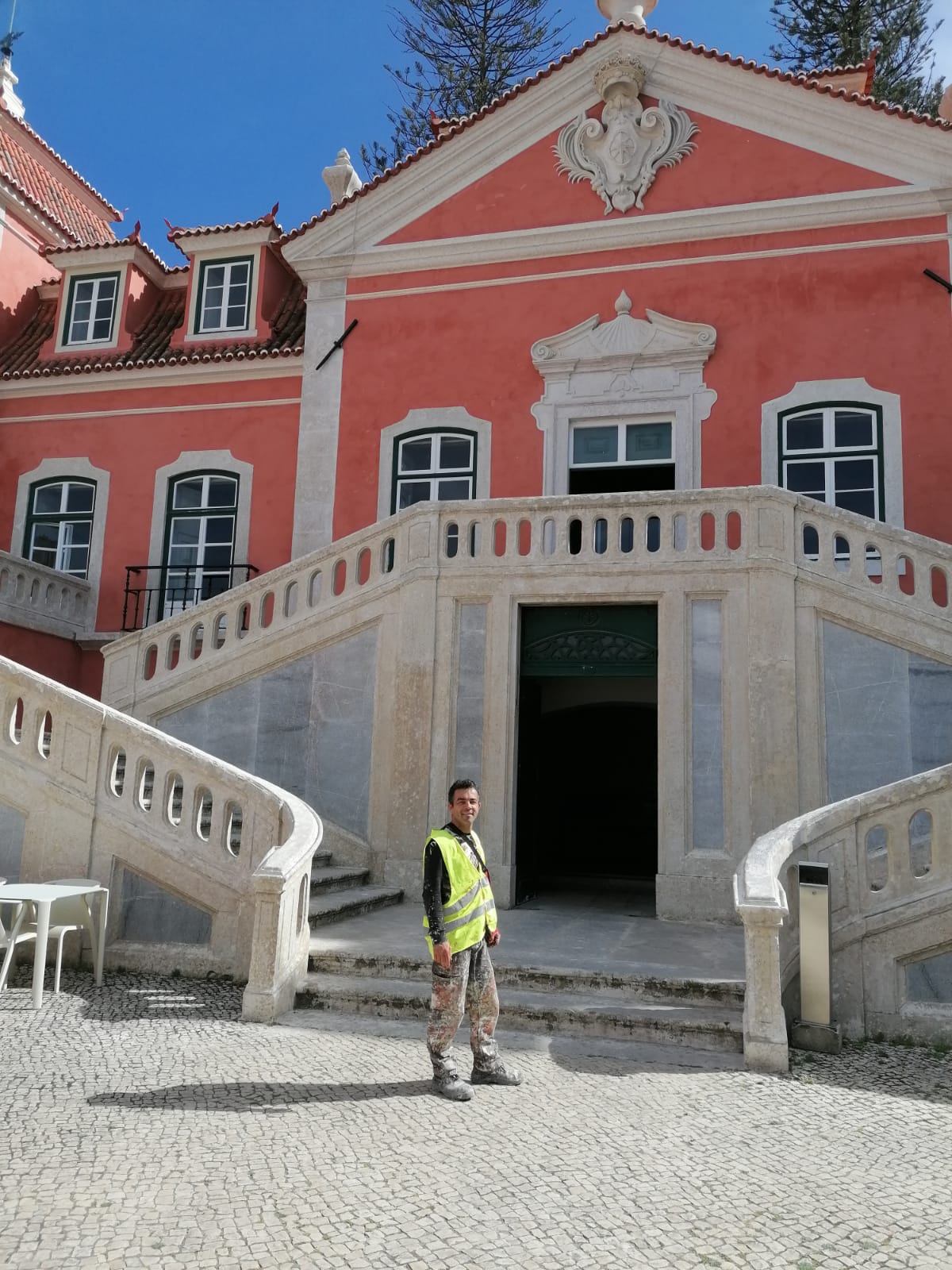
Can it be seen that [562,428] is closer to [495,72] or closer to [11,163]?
[11,163]

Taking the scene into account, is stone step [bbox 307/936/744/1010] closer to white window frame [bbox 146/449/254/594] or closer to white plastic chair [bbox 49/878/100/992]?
white plastic chair [bbox 49/878/100/992]

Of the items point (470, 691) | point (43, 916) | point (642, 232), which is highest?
point (642, 232)

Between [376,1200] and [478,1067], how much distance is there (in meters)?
1.51

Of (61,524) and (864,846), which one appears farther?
(61,524)

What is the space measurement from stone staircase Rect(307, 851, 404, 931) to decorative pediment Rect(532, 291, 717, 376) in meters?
6.91

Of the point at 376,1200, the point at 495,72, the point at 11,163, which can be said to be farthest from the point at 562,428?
the point at 495,72

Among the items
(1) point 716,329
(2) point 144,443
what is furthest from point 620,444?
(2) point 144,443

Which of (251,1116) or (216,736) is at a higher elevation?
(216,736)

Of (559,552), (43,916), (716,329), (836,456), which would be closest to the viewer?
(43,916)

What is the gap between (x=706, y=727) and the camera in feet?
30.5

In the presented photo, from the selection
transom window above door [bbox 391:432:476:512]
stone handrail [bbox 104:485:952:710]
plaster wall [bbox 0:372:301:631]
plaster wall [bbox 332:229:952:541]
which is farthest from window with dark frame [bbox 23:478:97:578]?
transom window above door [bbox 391:432:476:512]

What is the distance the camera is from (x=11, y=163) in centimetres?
1766

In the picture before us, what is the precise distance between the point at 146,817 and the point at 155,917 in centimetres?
76

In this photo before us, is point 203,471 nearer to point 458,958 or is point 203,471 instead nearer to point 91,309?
point 91,309
